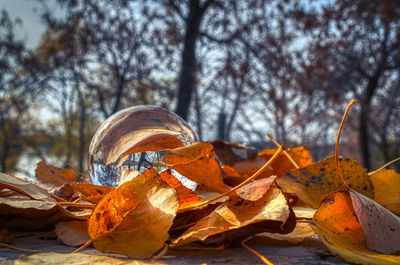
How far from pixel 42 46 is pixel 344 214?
6.55m

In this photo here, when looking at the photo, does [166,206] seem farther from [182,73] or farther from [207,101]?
[207,101]

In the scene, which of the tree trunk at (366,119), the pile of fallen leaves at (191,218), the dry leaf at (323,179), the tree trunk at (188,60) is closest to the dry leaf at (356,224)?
the pile of fallen leaves at (191,218)

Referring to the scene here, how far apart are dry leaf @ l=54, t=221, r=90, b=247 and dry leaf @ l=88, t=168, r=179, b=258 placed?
5cm

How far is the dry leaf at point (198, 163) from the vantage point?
0.50m

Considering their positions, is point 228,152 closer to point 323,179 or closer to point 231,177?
point 231,177

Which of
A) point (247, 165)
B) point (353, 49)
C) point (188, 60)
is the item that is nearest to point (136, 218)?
point (247, 165)

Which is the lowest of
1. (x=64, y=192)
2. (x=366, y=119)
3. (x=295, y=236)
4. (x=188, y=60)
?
(x=295, y=236)

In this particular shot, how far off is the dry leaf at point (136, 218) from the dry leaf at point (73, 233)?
46 millimetres

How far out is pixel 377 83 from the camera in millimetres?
6855

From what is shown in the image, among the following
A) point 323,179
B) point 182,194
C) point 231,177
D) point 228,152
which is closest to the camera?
point 182,194

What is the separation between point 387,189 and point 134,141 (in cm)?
55

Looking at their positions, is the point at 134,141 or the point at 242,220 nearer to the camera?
the point at 242,220

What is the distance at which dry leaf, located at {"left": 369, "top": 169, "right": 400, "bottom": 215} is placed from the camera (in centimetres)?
64

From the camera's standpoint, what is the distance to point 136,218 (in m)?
0.37
